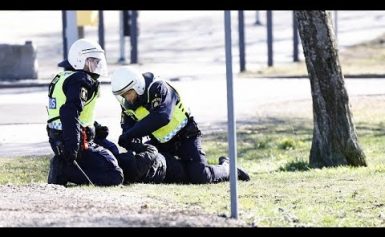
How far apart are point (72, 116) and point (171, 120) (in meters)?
1.16

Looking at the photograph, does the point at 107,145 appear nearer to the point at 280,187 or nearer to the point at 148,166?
the point at 148,166

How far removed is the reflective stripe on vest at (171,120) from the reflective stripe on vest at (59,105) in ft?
1.95

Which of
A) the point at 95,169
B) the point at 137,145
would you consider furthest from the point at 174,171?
the point at 95,169

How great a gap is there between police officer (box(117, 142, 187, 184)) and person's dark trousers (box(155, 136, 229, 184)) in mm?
91

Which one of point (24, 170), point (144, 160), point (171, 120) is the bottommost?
point (24, 170)

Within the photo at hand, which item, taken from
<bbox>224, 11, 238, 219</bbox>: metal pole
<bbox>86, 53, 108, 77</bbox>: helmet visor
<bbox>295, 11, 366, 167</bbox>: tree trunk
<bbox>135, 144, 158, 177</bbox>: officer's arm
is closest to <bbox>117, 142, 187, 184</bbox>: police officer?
<bbox>135, 144, 158, 177</bbox>: officer's arm

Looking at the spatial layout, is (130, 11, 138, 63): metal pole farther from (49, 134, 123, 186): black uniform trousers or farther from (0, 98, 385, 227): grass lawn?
(49, 134, 123, 186): black uniform trousers

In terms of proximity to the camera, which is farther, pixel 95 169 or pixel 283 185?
pixel 283 185

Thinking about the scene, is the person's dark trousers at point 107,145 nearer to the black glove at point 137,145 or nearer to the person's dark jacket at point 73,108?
the black glove at point 137,145

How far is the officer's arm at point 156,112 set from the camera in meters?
11.0

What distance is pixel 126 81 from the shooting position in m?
11.0

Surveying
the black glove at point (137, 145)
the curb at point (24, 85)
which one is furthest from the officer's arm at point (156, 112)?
the curb at point (24, 85)

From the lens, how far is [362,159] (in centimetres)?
1305

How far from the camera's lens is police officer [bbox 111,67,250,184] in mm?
11039
